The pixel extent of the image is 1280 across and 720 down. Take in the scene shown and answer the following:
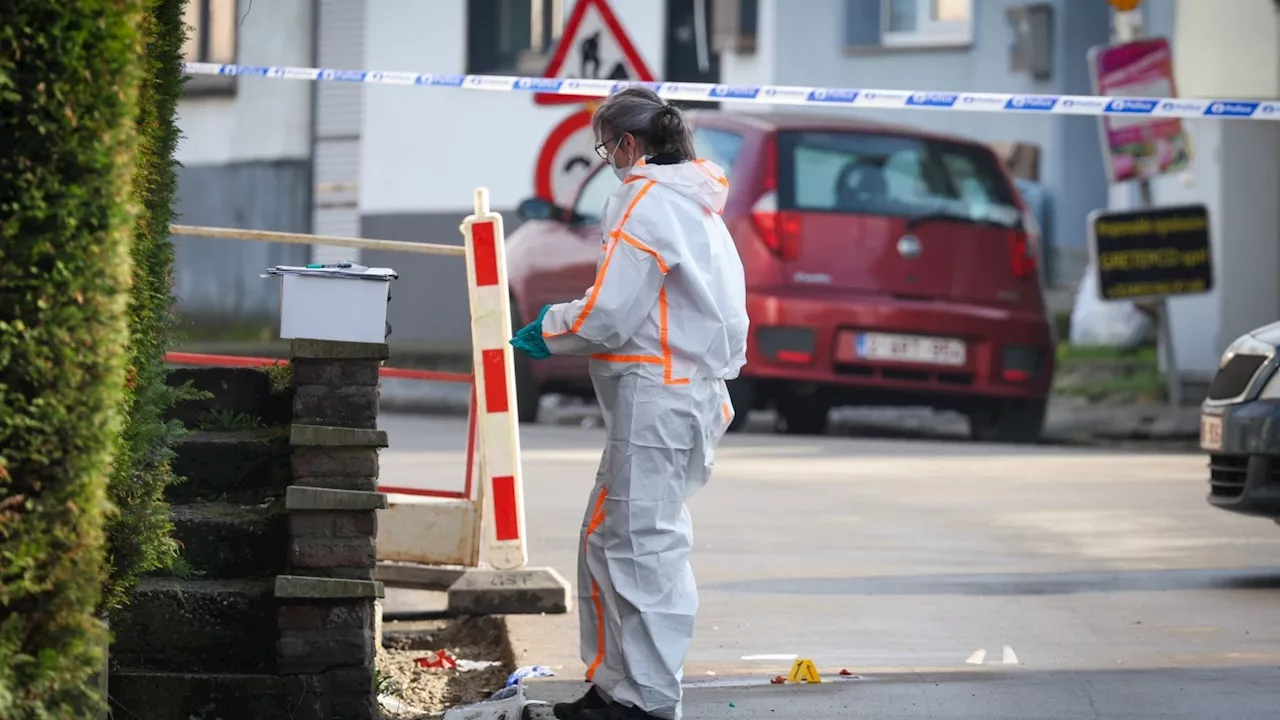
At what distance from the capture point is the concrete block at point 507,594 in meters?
8.15

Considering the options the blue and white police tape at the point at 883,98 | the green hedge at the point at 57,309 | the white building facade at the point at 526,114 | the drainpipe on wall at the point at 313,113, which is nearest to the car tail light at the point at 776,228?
the blue and white police tape at the point at 883,98

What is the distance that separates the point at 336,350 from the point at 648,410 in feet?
2.76

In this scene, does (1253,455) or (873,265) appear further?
(873,265)

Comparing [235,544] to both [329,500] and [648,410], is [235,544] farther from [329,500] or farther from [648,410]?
[648,410]

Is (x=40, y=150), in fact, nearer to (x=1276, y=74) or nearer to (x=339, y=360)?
(x=339, y=360)

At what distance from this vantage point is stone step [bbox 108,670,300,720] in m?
5.90

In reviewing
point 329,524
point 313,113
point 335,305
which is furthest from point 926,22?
point 329,524

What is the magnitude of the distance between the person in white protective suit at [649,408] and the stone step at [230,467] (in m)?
0.88

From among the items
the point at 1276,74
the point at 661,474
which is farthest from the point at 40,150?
the point at 1276,74

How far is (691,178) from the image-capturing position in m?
5.87

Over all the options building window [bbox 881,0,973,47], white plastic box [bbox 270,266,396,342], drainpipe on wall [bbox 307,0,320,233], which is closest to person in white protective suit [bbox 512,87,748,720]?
white plastic box [bbox 270,266,396,342]

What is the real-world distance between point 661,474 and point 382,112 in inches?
857

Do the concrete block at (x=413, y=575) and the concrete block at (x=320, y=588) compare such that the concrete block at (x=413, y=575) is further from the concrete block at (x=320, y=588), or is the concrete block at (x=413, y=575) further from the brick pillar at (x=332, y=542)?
the concrete block at (x=320, y=588)

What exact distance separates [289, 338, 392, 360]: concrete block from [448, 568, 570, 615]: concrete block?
220cm
